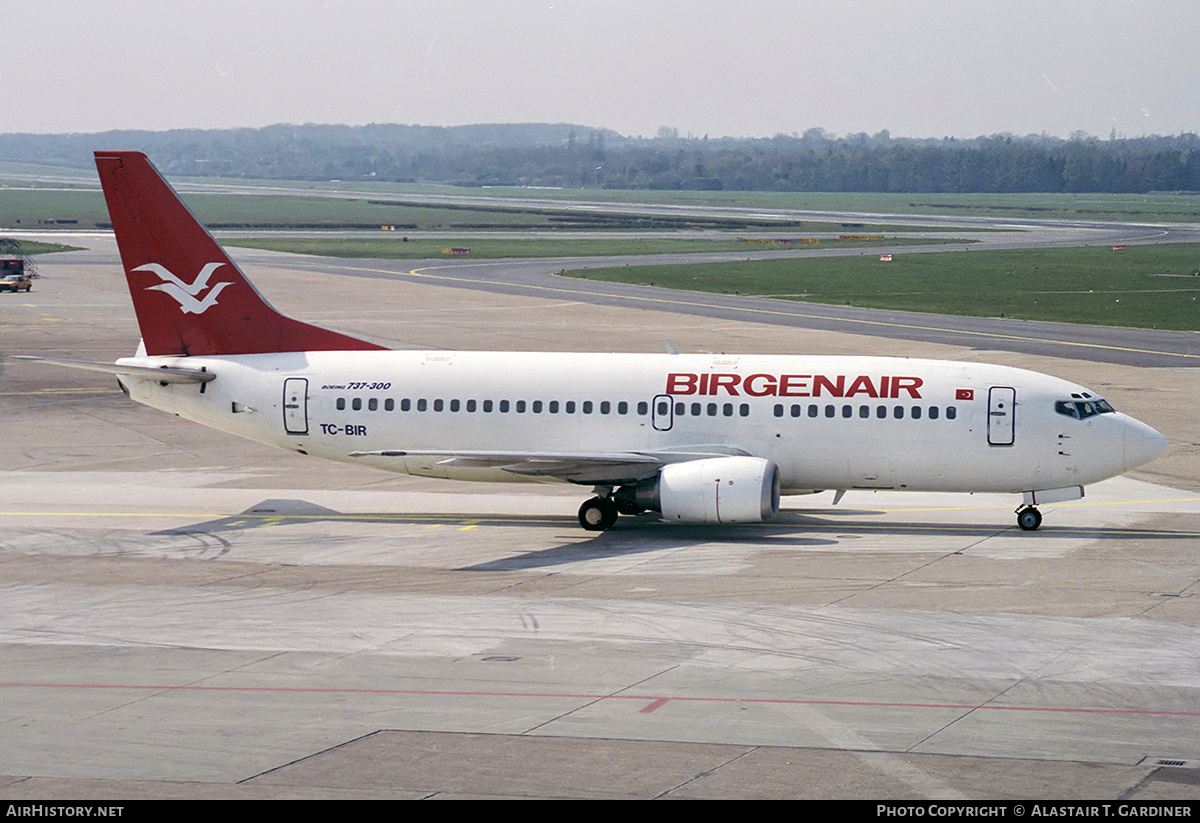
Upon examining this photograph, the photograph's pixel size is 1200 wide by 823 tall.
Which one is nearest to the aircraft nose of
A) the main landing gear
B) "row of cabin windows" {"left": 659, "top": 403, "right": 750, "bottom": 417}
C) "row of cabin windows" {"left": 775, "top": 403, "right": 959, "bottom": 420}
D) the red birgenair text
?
"row of cabin windows" {"left": 775, "top": 403, "right": 959, "bottom": 420}

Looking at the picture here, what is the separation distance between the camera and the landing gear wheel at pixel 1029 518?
122 feet

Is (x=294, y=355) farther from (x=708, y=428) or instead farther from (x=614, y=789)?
(x=614, y=789)

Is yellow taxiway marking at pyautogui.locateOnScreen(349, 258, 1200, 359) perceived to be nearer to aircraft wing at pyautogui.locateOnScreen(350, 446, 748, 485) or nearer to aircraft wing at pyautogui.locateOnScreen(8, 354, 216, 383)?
aircraft wing at pyautogui.locateOnScreen(350, 446, 748, 485)

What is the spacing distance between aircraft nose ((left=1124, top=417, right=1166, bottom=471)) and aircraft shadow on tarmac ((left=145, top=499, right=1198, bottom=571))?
6.04ft

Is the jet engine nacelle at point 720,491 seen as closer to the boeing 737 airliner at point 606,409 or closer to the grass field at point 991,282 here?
the boeing 737 airliner at point 606,409

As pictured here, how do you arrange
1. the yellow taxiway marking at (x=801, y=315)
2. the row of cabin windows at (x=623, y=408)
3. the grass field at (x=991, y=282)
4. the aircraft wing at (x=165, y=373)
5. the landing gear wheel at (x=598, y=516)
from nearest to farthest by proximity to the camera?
1. the row of cabin windows at (x=623, y=408)
2. the landing gear wheel at (x=598, y=516)
3. the aircraft wing at (x=165, y=373)
4. the yellow taxiway marking at (x=801, y=315)
5. the grass field at (x=991, y=282)

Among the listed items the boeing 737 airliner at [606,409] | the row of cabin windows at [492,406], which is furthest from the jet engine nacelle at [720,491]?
the row of cabin windows at [492,406]

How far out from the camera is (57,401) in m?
59.1

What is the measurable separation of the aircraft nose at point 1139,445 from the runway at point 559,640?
191cm

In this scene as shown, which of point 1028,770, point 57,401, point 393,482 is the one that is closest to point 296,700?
point 1028,770

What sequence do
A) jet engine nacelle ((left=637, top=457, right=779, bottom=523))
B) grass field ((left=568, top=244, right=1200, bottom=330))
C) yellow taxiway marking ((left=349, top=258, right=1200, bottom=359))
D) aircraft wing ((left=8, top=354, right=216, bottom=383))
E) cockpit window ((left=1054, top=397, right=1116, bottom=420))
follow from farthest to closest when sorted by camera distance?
grass field ((left=568, top=244, right=1200, bottom=330))
yellow taxiway marking ((left=349, top=258, right=1200, bottom=359))
aircraft wing ((left=8, top=354, right=216, bottom=383))
cockpit window ((left=1054, top=397, right=1116, bottom=420))
jet engine nacelle ((left=637, top=457, right=779, bottom=523))

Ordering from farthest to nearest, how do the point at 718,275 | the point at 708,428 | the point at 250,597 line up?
1. the point at 718,275
2. the point at 708,428
3. the point at 250,597

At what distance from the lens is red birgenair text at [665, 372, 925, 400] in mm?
37281

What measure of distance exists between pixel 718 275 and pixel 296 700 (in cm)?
10106
